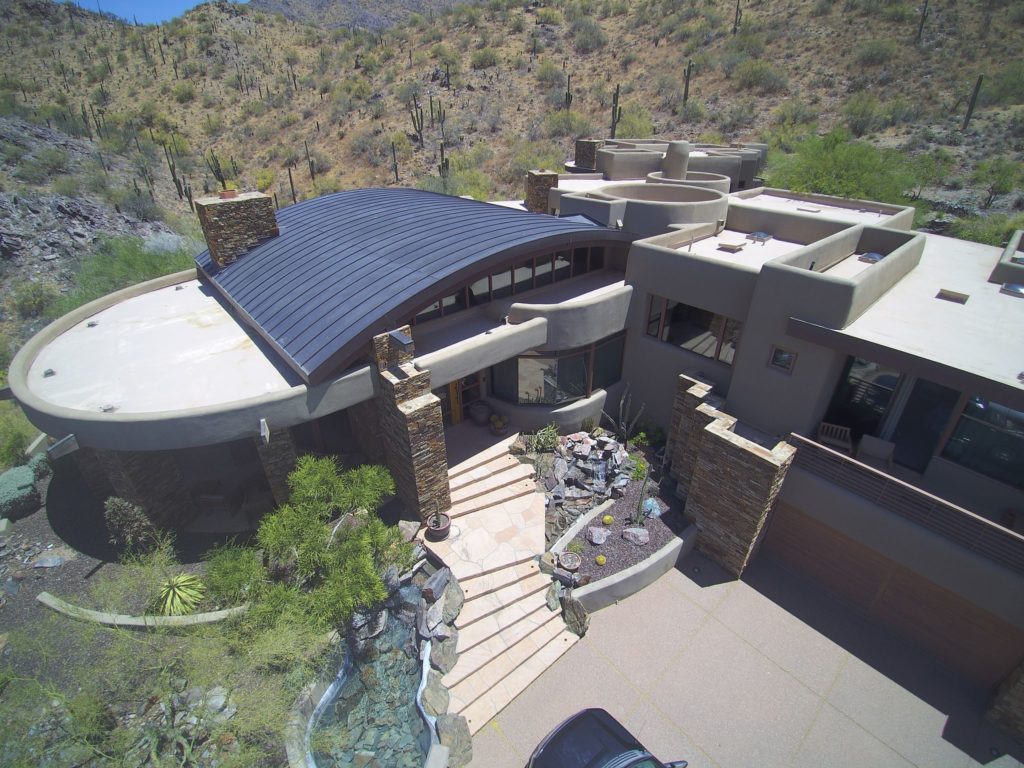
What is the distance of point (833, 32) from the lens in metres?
50.8

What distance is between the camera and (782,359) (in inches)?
507

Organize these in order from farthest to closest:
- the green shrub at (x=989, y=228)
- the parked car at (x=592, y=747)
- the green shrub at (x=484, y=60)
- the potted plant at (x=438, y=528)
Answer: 1. the green shrub at (x=484, y=60)
2. the green shrub at (x=989, y=228)
3. the potted plant at (x=438, y=528)
4. the parked car at (x=592, y=747)

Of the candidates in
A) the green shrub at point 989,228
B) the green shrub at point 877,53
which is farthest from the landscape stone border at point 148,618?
the green shrub at point 877,53


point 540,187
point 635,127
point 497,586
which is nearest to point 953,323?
point 497,586

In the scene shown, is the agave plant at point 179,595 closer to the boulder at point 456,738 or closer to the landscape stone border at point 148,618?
the landscape stone border at point 148,618

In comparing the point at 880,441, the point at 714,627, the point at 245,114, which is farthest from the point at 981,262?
the point at 245,114

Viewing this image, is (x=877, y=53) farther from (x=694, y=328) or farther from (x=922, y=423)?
(x=922, y=423)

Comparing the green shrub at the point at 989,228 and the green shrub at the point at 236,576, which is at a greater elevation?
the green shrub at the point at 989,228

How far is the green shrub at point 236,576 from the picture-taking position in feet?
35.0

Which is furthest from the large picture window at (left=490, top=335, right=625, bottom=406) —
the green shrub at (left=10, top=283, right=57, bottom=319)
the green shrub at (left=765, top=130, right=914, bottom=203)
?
the green shrub at (left=10, top=283, right=57, bottom=319)

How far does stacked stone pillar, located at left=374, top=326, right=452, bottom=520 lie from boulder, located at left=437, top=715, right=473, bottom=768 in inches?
189

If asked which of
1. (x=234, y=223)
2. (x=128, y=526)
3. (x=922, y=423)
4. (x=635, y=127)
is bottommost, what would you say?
(x=128, y=526)

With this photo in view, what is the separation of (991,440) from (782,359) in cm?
436

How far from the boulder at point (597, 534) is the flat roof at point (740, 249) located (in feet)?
28.3
